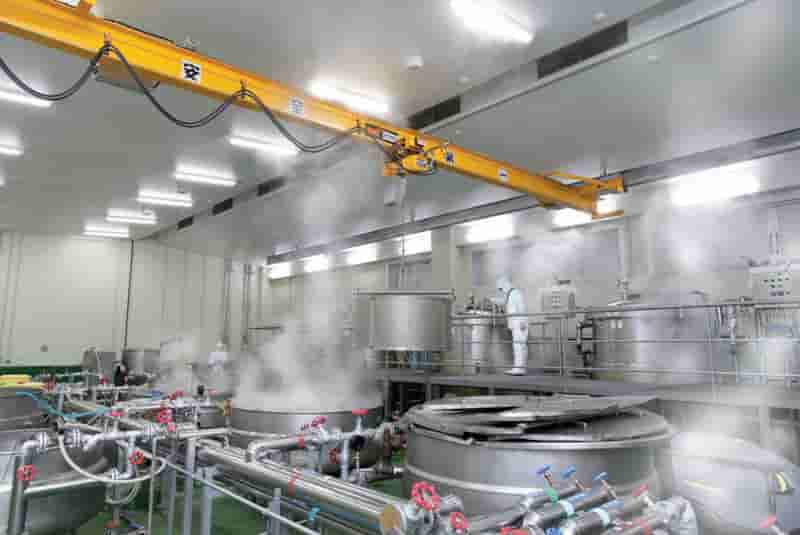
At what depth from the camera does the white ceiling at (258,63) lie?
147 inches

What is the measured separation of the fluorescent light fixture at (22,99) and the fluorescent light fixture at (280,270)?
7578mm

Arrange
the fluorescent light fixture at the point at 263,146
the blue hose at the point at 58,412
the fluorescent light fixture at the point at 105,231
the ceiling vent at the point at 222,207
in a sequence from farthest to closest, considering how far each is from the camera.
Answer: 1. the fluorescent light fixture at the point at 105,231
2. the ceiling vent at the point at 222,207
3. the fluorescent light fixture at the point at 263,146
4. the blue hose at the point at 58,412

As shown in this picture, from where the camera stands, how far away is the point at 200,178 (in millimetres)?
7277

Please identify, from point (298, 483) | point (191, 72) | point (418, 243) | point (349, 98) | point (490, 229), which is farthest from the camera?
point (418, 243)

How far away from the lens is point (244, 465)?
2049 mm

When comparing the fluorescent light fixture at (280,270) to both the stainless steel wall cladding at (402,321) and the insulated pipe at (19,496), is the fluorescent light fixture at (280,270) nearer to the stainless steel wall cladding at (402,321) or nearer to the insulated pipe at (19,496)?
the stainless steel wall cladding at (402,321)

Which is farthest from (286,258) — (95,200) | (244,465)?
(244,465)

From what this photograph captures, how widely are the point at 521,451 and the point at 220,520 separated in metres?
2.92

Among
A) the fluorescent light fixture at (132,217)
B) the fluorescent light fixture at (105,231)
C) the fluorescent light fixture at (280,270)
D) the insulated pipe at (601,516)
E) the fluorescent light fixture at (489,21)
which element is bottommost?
the insulated pipe at (601,516)

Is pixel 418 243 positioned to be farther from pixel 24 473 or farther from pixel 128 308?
pixel 24 473

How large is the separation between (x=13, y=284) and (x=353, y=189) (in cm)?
776

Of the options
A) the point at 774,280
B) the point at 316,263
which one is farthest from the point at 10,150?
the point at 774,280

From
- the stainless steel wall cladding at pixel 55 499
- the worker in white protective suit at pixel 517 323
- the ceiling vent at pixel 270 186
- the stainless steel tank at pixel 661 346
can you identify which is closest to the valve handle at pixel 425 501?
the stainless steel wall cladding at pixel 55 499

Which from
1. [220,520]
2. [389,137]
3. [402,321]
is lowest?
[220,520]
